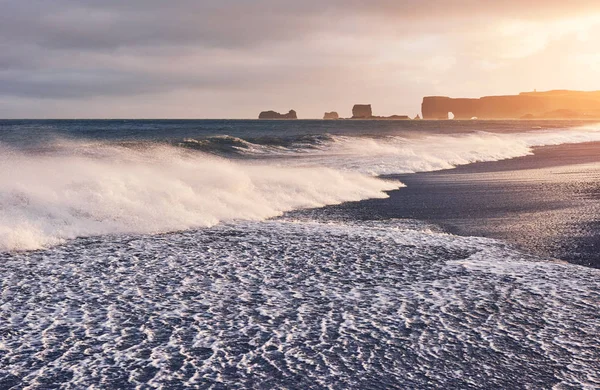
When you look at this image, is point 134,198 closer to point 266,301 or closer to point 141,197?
point 141,197

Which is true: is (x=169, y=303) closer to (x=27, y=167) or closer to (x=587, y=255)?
(x=587, y=255)

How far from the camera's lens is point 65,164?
55.6ft

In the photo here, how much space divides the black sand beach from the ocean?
67 centimetres

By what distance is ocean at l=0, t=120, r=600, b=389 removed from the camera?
16.4 feet

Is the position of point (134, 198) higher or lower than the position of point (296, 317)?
higher

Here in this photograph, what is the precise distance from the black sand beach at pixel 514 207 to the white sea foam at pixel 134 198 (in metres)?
1.95


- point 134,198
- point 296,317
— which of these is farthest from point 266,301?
point 134,198

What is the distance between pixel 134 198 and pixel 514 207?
944cm

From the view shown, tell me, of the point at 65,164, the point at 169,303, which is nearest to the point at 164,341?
the point at 169,303

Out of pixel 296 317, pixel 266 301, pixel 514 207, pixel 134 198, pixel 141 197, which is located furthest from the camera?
pixel 514 207

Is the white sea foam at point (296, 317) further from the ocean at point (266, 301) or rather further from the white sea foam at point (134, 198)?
the white sea foam at point (134, 198)

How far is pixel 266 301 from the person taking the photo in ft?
22.6

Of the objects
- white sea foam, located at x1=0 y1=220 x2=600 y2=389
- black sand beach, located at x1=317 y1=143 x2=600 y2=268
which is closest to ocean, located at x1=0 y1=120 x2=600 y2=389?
white sea foam, located at x1=0 y1=220 x2=600 y2=389

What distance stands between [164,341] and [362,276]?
10.7 ft
